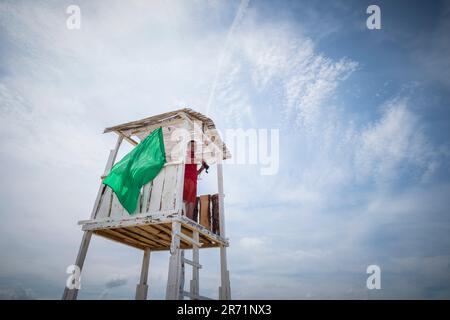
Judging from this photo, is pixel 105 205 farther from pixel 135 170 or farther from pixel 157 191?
pixel 157 191

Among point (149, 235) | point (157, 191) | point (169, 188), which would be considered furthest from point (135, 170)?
point (149, 235)

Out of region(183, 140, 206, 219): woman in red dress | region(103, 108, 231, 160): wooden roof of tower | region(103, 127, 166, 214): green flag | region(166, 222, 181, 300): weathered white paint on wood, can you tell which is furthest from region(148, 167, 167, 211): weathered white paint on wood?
region(103, 108, 231, 160): wooden roof of tower

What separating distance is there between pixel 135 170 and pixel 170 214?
6.32 ft

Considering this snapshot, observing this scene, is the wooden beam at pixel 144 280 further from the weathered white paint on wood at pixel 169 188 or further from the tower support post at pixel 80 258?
the weathered white paint on wood at pixel 169 188

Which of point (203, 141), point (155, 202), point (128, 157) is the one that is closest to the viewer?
point (155, 202)

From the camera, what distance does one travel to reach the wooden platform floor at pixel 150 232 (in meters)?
6.72

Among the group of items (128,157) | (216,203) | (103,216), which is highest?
(128,157)

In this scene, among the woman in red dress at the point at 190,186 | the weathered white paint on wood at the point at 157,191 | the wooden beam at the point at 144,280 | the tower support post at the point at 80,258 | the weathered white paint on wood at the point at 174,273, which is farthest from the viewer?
the wooden beam at the point at 144,280

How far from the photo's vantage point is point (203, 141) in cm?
905

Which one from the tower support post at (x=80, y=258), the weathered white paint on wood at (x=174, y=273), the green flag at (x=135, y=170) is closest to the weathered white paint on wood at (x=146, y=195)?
the green flag at (x=135, y=170)

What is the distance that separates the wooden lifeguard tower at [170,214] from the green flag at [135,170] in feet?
0.65
